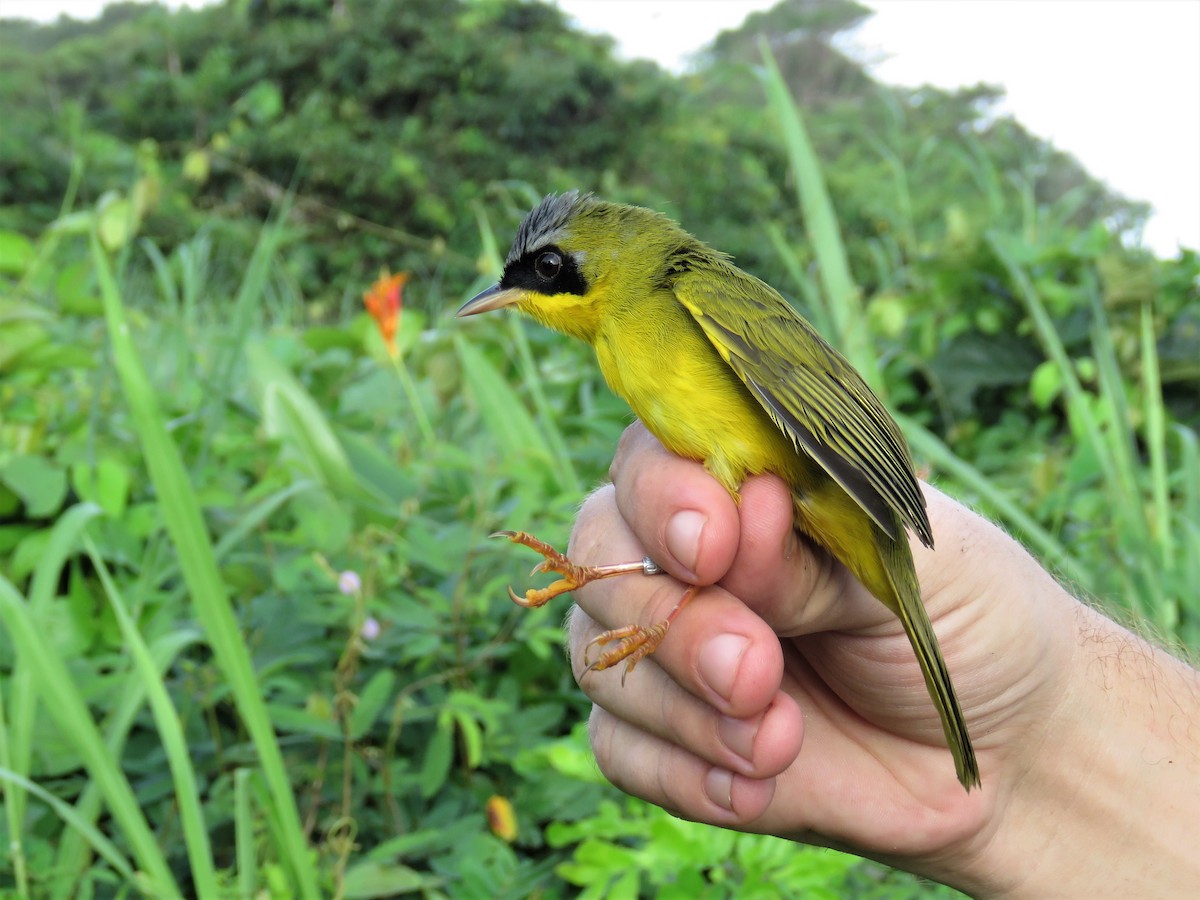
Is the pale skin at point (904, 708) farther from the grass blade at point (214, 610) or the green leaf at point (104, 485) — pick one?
the green leaf at point (104, 485)

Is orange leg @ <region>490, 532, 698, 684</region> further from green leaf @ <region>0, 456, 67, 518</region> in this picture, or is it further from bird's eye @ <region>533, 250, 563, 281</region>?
green leaf @ <region>0, 456, 67, 518</region>

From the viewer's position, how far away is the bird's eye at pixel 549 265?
2.15 metres

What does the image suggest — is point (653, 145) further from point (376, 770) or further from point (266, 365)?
point (376, 770)

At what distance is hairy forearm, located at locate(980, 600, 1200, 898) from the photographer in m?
2.08

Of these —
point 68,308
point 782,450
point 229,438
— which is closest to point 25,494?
point 229,438

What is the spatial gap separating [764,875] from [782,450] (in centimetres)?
78

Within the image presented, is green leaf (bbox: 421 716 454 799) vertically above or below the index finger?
below

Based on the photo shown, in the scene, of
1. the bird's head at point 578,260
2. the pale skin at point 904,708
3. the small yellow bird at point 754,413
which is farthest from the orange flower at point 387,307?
the pale skin at point 904,708

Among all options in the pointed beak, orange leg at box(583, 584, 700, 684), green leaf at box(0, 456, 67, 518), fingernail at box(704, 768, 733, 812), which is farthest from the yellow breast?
green leaf at box(0, 456, 67, 518)

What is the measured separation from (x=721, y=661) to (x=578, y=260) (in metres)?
0.89

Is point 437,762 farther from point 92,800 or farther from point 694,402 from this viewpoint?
point 694,402

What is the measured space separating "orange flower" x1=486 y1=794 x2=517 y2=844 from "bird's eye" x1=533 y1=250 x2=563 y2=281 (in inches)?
42.4

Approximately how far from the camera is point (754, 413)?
6.13 ft

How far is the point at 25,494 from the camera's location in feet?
7.68
